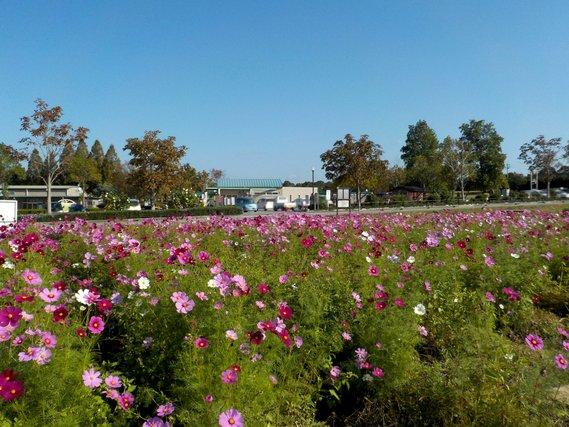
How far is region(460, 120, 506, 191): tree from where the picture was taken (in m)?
71.4

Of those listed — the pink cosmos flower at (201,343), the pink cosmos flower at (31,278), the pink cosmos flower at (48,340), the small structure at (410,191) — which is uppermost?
the small structure at (410,191)

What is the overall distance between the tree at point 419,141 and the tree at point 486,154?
6759 millimetres

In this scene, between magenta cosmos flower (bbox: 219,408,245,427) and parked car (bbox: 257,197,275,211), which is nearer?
magenta cosmos flower (bbox: 219,408,245,427)

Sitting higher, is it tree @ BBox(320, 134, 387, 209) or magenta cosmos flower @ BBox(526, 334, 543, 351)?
tree @ BBox(320, 134, 387, 209)

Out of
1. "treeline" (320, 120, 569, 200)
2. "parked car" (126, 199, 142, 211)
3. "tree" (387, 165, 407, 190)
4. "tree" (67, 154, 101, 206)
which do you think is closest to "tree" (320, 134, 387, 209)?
"treeline" (320, 120, 569, 200)

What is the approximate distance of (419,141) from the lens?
84.0 meters

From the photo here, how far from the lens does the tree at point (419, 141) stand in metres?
83.2

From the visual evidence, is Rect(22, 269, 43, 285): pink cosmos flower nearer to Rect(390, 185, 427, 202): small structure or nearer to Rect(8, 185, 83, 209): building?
Rect(390, 185, 427, 202): small structure

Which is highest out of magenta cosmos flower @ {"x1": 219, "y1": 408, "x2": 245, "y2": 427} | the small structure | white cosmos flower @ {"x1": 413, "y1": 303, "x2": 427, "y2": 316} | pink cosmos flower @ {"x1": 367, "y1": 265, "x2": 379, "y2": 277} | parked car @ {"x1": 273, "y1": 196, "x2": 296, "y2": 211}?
the small structure

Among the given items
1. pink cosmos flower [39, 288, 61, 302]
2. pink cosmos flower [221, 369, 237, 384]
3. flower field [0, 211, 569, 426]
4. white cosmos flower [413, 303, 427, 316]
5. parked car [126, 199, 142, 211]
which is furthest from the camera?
parked car [126, 199, 142, 211]

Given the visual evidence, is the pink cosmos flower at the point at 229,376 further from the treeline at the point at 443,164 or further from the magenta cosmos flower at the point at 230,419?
the treeline at the point at 443,164

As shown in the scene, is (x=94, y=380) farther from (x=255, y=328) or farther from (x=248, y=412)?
(x=255, y=328)

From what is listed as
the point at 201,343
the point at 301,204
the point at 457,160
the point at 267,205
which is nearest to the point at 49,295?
the point at 201,343

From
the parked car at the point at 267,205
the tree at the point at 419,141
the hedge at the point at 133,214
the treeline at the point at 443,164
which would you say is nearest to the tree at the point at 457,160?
the treeline at the point at 443,164
